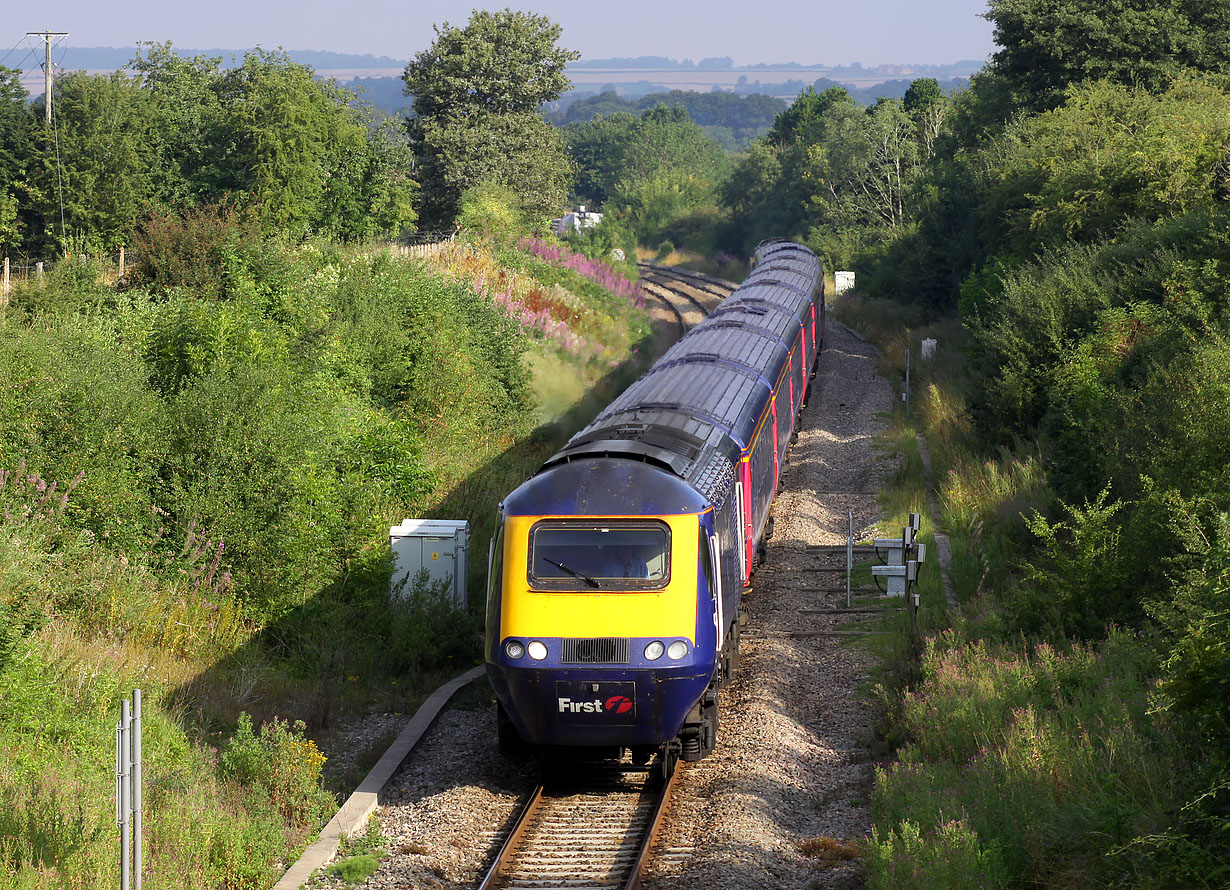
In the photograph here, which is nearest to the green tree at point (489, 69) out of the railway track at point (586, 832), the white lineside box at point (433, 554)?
the white lineside box at point (433, 554)

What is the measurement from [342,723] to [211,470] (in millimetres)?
3897

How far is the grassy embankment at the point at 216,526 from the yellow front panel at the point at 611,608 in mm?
2306

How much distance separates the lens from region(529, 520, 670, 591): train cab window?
10.9 metres

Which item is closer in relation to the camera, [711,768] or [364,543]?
[711,768]

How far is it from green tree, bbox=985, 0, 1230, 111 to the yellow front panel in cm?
2990

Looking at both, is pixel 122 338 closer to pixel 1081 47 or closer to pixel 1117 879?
pixel 1117 879

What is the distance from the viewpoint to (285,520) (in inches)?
597

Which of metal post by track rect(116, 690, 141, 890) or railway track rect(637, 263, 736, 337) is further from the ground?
metal post by track rect(116, 690, 141, 890)

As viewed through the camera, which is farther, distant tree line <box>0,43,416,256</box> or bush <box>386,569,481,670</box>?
distant tree line <box>0,43,416,256</box>

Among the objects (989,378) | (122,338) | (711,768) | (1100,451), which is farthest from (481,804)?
(989,378)

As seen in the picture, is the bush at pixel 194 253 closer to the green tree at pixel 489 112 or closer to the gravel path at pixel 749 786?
the gravel path at pixel 749 786

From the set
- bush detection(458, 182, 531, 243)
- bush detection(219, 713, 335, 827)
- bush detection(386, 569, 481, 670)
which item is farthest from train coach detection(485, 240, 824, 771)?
bush detection(458, 182, 531, 243)

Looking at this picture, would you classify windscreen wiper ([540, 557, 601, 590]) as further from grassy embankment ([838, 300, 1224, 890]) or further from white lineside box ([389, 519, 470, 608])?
white lineside box ([389, 519, 470, 608])

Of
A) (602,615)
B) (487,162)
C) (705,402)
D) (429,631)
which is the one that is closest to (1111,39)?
(487,162)
